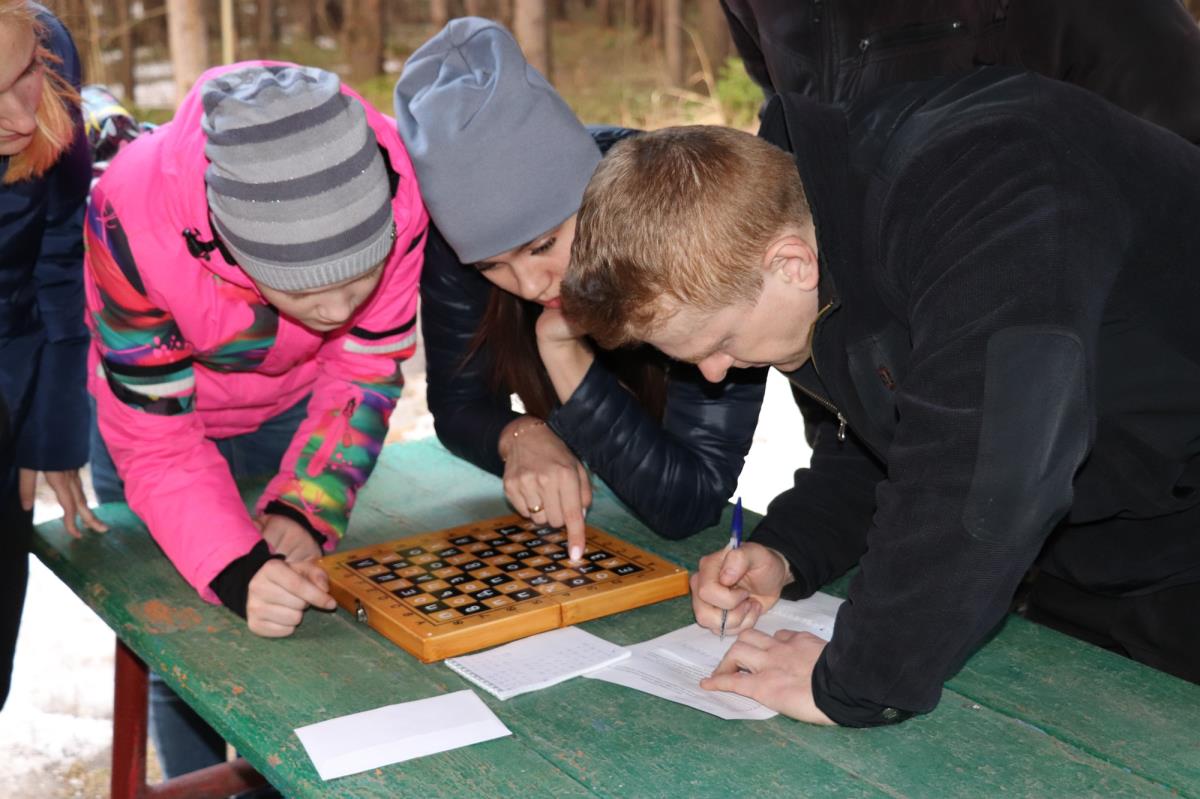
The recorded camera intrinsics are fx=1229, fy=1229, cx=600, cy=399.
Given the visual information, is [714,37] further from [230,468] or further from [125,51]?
[230,468]

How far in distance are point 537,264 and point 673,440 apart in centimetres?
38

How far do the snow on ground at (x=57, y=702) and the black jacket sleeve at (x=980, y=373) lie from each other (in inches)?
77.6

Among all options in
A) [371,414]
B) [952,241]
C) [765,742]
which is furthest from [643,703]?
[371,414]

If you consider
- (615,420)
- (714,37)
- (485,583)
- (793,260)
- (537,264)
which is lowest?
(485,583)

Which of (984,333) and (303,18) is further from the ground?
(984,333)

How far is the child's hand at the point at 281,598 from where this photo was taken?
145cm

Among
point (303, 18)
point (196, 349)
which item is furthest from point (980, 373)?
point (303, 18)

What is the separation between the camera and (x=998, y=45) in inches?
67.2

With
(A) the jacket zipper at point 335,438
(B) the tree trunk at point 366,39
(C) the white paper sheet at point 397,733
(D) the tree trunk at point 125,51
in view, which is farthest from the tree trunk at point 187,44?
(C) the white paper sheet at point 397,733

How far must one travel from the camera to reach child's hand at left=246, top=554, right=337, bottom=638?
1450 mm

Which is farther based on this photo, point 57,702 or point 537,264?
point 57,702

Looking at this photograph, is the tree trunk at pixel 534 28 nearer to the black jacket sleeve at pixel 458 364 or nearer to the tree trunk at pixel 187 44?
the tree trunk at pixel 187 44

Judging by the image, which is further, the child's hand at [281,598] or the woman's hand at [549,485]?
the woman's hand at [549,485]

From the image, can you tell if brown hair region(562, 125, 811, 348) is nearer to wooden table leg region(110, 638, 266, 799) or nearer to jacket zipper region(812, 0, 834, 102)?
jacket zipper region(812, 0, 834, 102)
